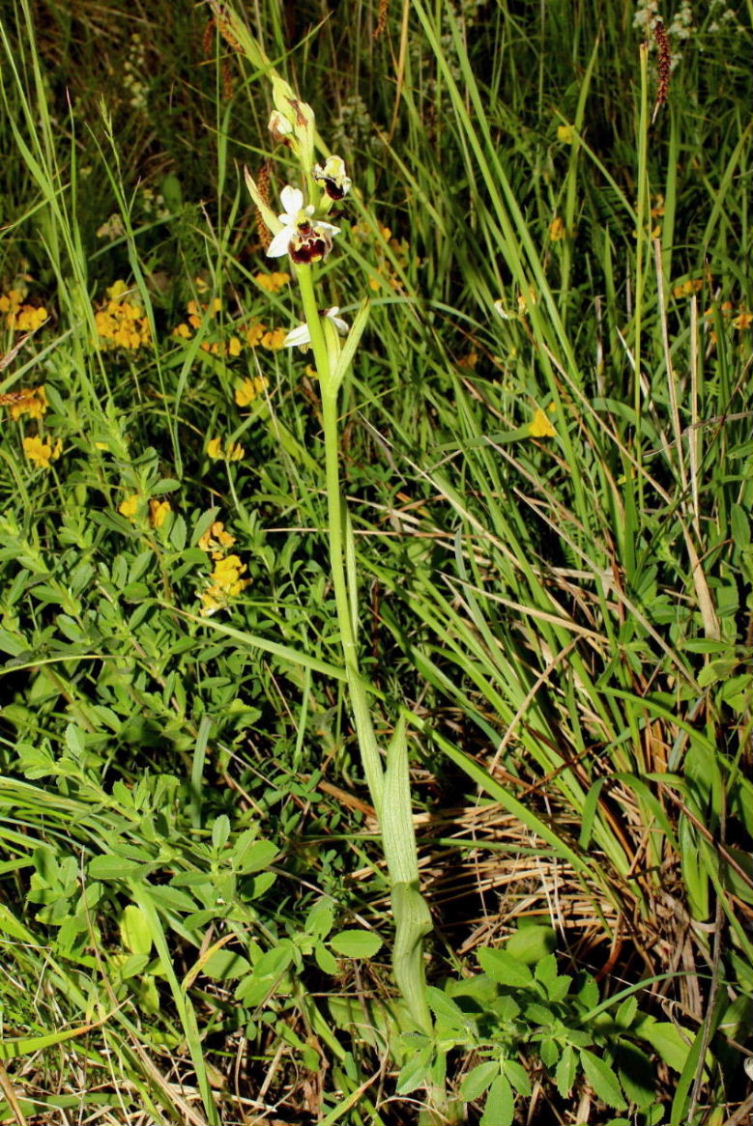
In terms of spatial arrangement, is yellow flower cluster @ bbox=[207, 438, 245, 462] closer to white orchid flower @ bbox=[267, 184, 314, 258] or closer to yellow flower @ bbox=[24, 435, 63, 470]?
yellow flower @ bbox=[24, 435, 63, 470]

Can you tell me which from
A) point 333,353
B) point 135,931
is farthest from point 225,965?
point 333,353

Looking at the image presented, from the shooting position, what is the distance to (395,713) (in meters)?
1.48

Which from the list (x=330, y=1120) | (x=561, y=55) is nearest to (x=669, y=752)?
(x=330, y=1120)

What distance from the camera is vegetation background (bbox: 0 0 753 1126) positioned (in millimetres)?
1128

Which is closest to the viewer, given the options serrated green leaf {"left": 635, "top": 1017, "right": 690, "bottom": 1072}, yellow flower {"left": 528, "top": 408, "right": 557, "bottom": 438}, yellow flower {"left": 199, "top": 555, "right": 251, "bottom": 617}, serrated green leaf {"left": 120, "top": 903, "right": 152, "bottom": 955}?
serrated green leaf {"left": 635, "top": 1017, "right": 690, "bottom": 1072}

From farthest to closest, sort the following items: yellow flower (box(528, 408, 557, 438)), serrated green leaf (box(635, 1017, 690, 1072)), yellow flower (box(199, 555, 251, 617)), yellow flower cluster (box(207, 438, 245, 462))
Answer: yellow flower cluster (box(207, 438, 245, 462)) < yellow flower (box(528, 408, 557, 438)) < yellow flower (box(199, 555, 251, 617)) < serrated green leaf (box(635, 1017, 690, 1072))

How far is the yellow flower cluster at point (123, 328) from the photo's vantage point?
1.89 metres

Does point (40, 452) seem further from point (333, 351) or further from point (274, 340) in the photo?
point (333, 351)

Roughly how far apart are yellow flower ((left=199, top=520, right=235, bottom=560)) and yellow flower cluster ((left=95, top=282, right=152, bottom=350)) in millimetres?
551

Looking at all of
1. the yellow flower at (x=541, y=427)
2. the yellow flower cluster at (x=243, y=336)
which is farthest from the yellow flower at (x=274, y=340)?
the yellow flower at (x=541, y=427)

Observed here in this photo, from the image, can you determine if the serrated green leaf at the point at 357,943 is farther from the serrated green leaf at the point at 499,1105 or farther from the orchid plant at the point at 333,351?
the serrated green leaf at the point at 499,1105

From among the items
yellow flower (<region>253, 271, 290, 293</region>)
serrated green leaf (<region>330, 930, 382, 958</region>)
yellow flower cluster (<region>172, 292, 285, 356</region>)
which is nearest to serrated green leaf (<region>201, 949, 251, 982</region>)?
serrated green leaf (<region>330, 930, 382, 958</region>)

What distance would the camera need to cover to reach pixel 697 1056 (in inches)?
39.6

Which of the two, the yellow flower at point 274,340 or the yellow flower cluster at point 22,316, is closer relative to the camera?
the yellow flower at point 274,340
